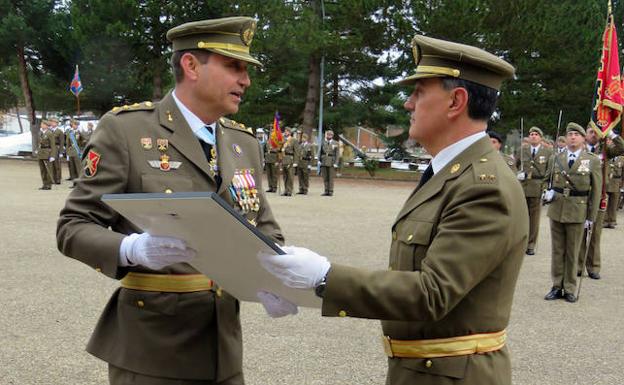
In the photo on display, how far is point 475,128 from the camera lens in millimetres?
1948

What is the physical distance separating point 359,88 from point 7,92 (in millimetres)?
24719

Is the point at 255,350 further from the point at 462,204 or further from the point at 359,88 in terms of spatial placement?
the point at 359,88

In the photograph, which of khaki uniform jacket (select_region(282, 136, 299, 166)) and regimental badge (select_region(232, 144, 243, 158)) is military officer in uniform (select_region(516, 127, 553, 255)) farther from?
khaki uniform jacket (select_region(282, 136, 299, 166))

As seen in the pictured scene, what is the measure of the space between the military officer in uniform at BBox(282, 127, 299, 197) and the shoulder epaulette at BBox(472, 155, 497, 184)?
50.6ft

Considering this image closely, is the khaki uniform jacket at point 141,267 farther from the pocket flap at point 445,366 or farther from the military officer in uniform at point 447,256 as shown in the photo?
the pocket flap at point 445,366

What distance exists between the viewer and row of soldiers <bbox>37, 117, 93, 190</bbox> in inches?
644

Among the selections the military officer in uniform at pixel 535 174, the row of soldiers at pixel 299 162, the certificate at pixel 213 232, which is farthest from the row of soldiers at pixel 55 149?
the certificate at pixel 213 232

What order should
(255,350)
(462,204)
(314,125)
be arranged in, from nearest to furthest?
(462,204) < (255,350) < (314,125)

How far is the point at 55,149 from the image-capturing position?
1703 cm

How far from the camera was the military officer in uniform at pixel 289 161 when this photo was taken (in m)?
17.5

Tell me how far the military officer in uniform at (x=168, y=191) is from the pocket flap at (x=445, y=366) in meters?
0.77

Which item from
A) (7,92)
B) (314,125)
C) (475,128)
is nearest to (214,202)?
(475,128)

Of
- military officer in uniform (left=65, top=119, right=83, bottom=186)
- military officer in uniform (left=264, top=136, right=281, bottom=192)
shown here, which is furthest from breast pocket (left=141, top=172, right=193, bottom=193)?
military officer in uniform (left=65, top=119, right=83, bottom=186)

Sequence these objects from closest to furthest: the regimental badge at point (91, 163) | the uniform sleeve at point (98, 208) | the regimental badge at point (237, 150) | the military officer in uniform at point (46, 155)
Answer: the uniform sleeve at point (98, 208) < the regimental badge at point (91, 163) < the regimental badge at point (237, 150) < the military officer in uniform at point (46, 155)
